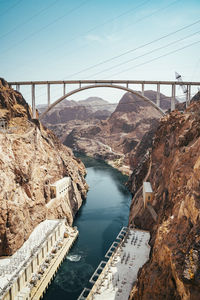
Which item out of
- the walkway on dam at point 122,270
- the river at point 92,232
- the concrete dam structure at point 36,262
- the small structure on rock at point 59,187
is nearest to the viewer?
the walkway on dam at point 122,270

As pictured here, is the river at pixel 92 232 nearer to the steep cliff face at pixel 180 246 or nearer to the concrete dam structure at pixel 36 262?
the concrete dam structure at pixel 36 262

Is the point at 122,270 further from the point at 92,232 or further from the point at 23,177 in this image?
the point at 23,177

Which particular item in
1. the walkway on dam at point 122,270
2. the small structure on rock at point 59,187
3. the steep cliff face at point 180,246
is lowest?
the walkway on dam at point 122,270

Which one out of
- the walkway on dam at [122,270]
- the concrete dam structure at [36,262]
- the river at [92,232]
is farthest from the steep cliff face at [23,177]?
the walkway on dam at [122,270]

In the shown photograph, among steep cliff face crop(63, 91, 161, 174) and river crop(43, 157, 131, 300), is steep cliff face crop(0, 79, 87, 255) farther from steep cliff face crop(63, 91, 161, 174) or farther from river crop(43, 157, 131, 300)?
steep cliff face crop(63, 91, 161, 174)

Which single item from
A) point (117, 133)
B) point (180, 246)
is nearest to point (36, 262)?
point (180, 246)

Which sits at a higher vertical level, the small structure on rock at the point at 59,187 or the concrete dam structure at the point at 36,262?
the small structure on rock at the point at 59,187
